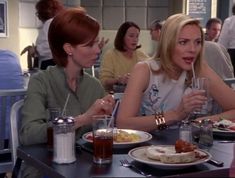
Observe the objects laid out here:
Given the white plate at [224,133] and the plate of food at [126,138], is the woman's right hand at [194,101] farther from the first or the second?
the plate of food at [126,138]

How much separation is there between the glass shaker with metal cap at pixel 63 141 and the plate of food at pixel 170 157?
0.18m

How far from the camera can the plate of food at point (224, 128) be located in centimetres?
183

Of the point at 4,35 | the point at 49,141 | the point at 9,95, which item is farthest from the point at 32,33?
the point at 49,141

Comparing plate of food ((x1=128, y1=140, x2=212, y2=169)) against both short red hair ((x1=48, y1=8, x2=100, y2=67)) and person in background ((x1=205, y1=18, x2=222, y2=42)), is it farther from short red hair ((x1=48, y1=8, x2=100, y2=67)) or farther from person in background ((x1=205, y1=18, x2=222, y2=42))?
person in background ((x1=205, y1=18, x2=222, y2=42))

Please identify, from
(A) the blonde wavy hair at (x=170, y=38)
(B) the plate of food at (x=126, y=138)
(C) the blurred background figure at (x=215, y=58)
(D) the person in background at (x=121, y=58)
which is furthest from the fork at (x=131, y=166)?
(D) the person in background at (x=121, y=58)

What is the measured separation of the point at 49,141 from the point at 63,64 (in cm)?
Answer: 45

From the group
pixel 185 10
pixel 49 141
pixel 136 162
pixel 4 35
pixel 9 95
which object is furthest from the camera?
pixel 185 10

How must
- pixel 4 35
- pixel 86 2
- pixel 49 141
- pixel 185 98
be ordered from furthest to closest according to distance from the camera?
pixel 86 2
pixel 4 35
pixel 185 98
pixel 49 141

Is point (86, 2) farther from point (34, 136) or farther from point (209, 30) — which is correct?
point (34, 136)

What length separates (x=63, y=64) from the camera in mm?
1995

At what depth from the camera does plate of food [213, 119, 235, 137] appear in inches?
72.1

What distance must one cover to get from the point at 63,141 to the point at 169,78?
910 millimetres

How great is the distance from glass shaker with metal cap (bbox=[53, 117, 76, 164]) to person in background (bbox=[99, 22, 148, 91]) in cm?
237

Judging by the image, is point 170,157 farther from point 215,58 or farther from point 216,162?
point 215,58
